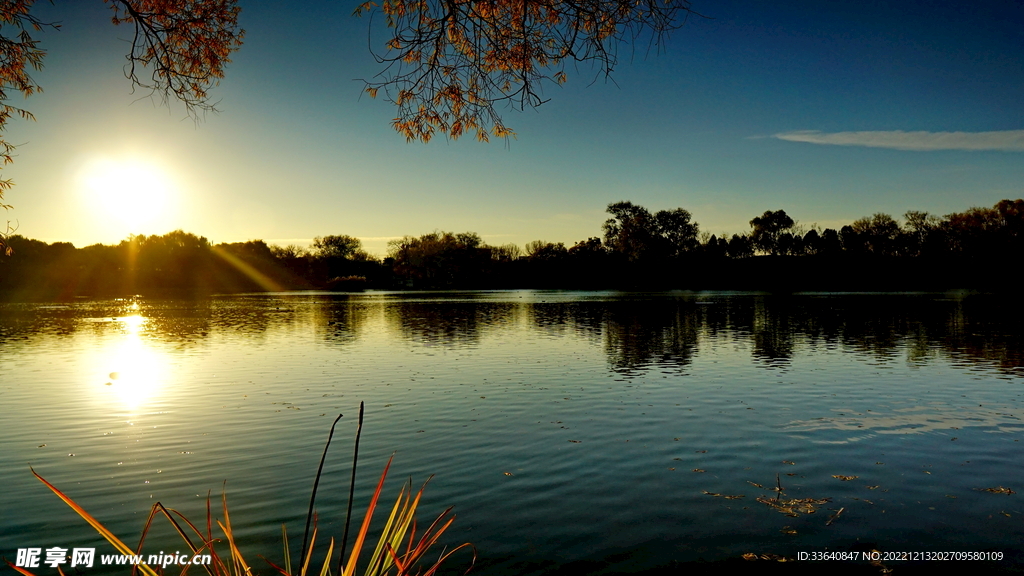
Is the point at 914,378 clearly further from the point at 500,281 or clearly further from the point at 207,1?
the point at 500,281

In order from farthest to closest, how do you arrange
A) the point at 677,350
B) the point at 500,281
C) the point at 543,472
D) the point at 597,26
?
the point at 500,281 < the point at 677,350 < the point at 543,472 < the point at 597,26

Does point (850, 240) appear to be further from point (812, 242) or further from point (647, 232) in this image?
point (647, 232)

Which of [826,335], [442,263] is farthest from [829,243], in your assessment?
[826,335]

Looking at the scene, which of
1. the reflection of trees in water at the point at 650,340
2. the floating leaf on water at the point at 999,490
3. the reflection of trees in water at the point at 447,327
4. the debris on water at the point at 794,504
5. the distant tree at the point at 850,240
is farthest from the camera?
the distant tree at the point at 850,240

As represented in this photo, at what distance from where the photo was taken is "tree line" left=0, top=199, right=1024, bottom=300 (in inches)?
4870

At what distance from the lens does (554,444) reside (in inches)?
460

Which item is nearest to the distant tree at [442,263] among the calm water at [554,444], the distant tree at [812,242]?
the distant tree at [812,242]

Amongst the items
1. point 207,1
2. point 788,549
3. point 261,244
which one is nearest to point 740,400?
point 788,549

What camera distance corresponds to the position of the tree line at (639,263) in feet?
406

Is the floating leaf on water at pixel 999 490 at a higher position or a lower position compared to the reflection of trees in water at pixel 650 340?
lower

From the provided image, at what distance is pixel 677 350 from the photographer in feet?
85.7

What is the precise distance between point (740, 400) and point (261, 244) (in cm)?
19401

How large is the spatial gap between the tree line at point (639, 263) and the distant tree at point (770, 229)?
0.81 ft

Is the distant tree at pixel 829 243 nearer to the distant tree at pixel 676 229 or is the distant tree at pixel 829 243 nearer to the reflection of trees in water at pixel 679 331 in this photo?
the distant tree at pixel 676 229
